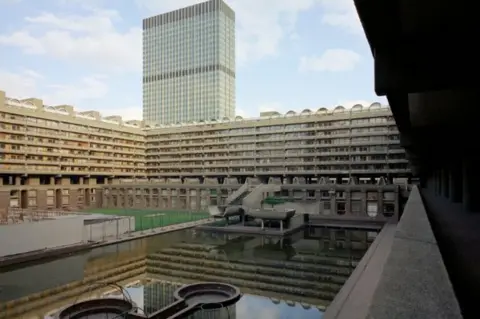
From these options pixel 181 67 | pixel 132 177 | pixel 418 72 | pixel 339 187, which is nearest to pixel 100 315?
pixel 418 72

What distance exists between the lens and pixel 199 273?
1240 inches

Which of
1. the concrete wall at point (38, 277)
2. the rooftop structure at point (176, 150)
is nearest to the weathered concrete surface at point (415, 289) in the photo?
the concrete wall at point (38, 277)

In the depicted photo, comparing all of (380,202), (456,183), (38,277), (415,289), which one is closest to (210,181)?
(380,202)

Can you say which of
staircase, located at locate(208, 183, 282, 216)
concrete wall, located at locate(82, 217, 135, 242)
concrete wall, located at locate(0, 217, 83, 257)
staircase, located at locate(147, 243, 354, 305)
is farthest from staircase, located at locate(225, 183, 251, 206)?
concrete wall, located at locate(0, 217, 83, 257)

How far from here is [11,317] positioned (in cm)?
2144

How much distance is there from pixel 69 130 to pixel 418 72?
81.4 meters

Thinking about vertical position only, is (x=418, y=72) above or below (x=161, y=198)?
above

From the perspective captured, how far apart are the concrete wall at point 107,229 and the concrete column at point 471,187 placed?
112ft

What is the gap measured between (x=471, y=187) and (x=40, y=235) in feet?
107

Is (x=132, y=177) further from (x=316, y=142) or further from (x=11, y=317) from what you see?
(x=11, y=317)

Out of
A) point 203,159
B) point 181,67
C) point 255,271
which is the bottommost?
point 255,271

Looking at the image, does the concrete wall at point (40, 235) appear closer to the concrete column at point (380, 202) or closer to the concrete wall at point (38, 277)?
the concrete wall at point (38, 277)

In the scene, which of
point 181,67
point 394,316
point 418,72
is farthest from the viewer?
point 181,67

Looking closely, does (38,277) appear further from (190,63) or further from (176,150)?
(190,63)
